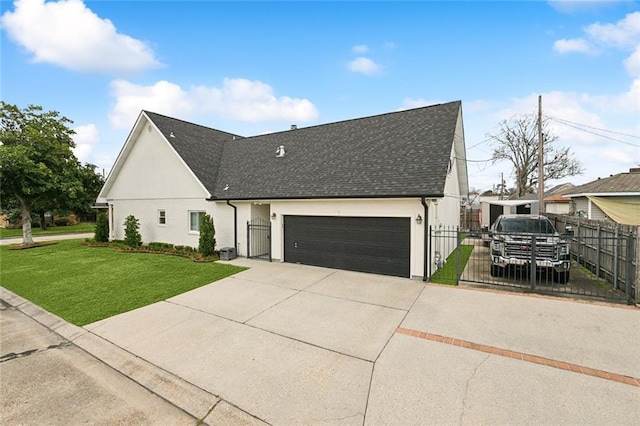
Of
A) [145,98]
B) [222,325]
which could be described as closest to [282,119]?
[145,98]

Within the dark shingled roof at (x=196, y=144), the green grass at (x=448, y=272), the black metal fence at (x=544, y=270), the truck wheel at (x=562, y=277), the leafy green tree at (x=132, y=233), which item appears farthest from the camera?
the leafy green tree at (x=132, y=233)

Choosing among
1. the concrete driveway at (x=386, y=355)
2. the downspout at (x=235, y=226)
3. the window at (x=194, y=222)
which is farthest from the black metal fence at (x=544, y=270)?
the window at (x=194, y=222)

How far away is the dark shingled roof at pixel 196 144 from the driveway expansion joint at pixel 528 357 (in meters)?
11.5

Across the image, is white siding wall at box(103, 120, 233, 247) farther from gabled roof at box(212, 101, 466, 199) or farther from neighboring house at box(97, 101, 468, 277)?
gabled roof at box(212, 101, 466, 199)

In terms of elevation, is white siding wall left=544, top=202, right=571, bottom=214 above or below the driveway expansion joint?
above

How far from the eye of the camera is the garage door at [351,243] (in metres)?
9.21

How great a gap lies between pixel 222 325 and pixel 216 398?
2.27 m

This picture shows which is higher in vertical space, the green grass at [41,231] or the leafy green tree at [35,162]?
the leafy green tree at [35,162]

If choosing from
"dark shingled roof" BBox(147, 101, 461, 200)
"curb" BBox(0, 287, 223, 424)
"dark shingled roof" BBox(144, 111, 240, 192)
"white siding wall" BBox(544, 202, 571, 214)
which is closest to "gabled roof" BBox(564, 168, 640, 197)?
"dark shingled roof" BBox(147, 101, 461, 200)

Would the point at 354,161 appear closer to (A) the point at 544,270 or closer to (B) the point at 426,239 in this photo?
(B) the point at 426,239

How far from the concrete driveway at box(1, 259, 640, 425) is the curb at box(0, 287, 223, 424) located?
0.03 metres

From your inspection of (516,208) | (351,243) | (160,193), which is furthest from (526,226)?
(516,208)

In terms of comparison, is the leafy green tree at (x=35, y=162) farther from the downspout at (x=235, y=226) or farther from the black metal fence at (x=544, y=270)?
the black metal fence at (x=544, y=270)

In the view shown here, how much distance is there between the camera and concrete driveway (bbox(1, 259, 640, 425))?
3.27 metres
